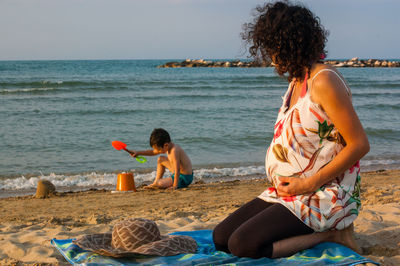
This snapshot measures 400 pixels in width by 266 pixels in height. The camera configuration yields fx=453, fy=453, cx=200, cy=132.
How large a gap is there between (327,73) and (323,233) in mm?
1022

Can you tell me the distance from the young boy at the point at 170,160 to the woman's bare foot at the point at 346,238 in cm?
393

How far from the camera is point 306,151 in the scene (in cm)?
279

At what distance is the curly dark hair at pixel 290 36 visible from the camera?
2.72 metres

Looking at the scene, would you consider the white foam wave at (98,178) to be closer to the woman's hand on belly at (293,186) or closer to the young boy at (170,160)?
the young boy at (170,160)

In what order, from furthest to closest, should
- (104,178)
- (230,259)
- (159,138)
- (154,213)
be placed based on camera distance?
(104,178)
(159,138)
(154,213)
(230,259)

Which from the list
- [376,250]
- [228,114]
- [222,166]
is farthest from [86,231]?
[228,114]

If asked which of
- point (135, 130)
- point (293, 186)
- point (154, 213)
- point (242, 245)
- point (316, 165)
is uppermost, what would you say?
point (316, 165)

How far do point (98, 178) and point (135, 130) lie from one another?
440 cm

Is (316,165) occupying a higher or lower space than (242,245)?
higher

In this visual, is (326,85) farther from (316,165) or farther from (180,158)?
(180,158)

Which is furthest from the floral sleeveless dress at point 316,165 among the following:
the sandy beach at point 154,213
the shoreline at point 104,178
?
the shoreline at point 104,178

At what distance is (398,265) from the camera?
2.85 metres

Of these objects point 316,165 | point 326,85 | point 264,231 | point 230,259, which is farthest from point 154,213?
point 326,85

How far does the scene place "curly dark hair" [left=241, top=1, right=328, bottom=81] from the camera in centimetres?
272
